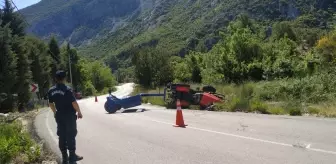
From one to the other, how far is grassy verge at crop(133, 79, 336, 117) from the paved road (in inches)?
92.5

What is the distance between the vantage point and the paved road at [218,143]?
7512 mm

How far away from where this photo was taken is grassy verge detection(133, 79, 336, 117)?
14.9 m

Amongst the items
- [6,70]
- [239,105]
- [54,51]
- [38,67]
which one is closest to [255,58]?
[239,105]

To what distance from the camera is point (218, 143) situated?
9227 mm

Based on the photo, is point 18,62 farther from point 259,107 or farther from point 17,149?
point 17,149

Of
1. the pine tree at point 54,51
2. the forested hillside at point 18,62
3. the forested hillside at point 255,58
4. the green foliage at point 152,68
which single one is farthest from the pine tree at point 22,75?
the pine tree at point 54,51

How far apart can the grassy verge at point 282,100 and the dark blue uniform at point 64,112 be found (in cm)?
931

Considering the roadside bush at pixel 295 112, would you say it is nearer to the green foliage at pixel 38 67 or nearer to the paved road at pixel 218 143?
the paved road at pixel 218 143

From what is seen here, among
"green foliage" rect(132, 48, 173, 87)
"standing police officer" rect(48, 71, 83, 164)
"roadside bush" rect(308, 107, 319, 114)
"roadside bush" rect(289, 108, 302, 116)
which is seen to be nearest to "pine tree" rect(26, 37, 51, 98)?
"green foliage" rect(132, 48, 173, 87)

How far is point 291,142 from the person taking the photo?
8.72 meters

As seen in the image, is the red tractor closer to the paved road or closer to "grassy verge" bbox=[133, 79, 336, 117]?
"grassy verge" bbox=[133, 79, 336, 117]

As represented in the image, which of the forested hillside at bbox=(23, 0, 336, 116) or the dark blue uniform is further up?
the forested hillside at bbox=(23, 0, 336, 116)

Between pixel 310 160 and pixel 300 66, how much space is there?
26.2 meters

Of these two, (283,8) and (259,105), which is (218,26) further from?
(259,105)
